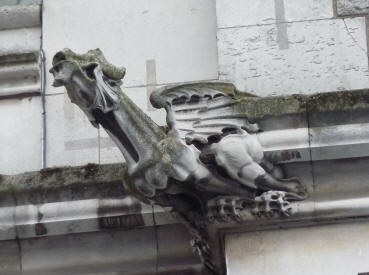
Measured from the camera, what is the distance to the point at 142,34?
625 cm

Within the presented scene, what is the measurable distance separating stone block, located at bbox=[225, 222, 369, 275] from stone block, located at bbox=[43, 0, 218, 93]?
944 millimetres

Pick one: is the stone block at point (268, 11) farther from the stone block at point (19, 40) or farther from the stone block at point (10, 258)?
the stone block at point (10, 258)

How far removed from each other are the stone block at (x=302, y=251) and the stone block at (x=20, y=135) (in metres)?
1.07

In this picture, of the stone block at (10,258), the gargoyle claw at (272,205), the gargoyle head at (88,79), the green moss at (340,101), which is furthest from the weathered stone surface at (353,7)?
the stone block at (10,258)

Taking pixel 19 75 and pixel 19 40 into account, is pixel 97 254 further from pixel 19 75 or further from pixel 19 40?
pixel 19 40

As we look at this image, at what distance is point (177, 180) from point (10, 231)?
82cm

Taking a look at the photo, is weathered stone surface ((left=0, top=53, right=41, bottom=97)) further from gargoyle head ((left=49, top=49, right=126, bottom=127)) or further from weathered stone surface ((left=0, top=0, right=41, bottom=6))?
gargoyle head ((left=49, top=49, right=126, bottom=127))

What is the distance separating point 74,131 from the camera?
19.9 feet

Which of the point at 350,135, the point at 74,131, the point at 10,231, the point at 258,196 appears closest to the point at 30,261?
the point at 10,231

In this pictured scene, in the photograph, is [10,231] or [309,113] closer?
[309,113]

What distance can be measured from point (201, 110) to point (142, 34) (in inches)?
36.8

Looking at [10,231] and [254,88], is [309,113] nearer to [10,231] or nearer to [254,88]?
[254,88]

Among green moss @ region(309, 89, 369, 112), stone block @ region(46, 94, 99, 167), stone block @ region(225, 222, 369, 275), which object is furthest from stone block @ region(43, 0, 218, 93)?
stone block @ region(225, 222, 369, 275)

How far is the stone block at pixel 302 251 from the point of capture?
529 centimetres
